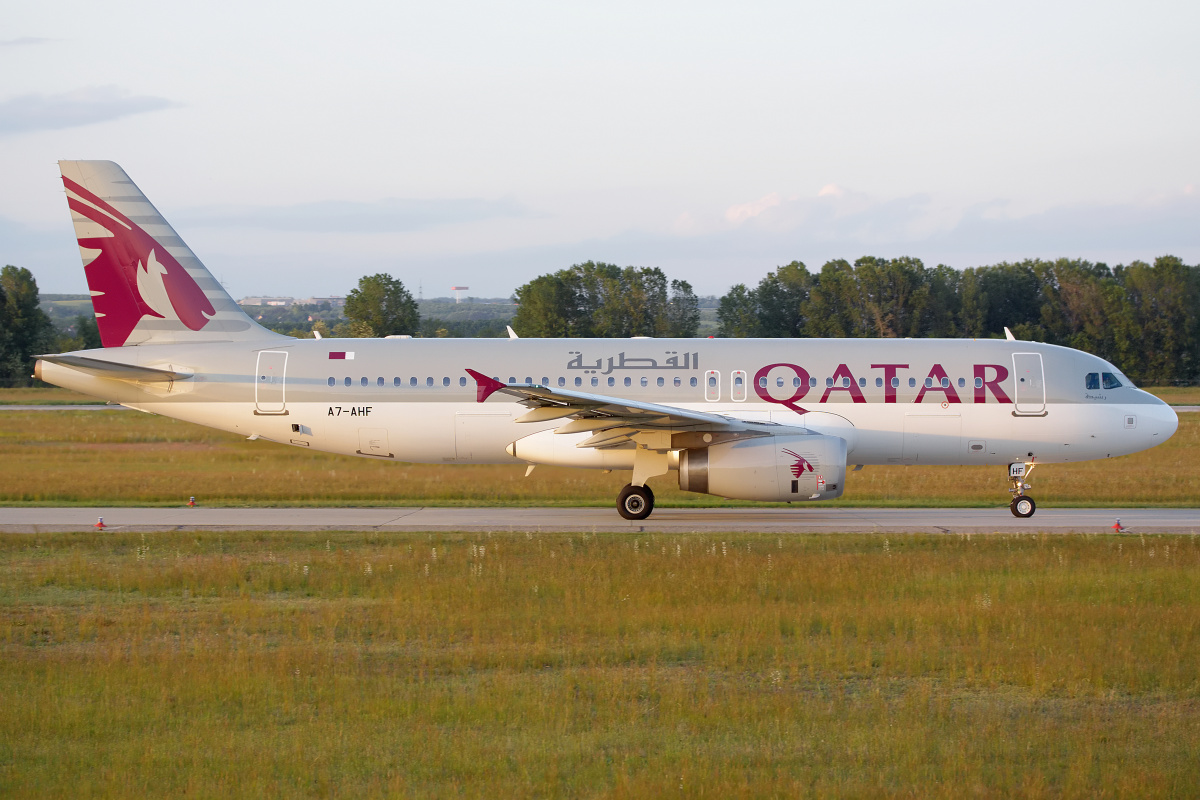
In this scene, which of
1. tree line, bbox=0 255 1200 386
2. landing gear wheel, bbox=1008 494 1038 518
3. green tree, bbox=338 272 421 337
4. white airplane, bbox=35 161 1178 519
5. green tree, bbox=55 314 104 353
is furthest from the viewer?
green tree, bbox=55 314 104 353

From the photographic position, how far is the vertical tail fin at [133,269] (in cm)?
2356

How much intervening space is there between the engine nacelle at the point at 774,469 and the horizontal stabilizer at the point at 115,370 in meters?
11.0

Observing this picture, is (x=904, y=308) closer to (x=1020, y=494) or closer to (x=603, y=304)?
(x=603, y=304)

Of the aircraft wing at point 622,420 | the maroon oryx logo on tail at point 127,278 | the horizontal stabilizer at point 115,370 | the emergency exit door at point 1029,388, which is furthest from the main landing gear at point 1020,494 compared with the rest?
the maroon oryx logo on tail at point 127,278

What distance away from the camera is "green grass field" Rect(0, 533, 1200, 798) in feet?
27.2

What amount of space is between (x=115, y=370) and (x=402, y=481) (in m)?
7.80

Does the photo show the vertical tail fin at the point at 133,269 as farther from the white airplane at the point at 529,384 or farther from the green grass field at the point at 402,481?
the green grass field at the point at 402,481

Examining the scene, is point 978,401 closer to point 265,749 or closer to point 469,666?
point 469,666

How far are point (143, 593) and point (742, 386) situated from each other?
1250cm

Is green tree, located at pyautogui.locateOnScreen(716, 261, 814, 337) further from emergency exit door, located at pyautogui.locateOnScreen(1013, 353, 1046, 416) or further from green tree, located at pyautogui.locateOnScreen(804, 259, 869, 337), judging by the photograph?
emergency exit door, located at pyautogui.locateOnScreen(1013, 353, 1046, 416)

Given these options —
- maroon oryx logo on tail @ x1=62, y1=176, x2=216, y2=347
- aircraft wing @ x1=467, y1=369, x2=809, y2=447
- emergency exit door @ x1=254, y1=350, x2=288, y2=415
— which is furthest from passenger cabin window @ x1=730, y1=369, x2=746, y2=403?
maroon oryx logo on tail @ x1=62, y1=176, x2=216, y2=347

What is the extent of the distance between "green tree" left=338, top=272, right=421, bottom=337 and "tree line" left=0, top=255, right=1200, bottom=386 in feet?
4.28

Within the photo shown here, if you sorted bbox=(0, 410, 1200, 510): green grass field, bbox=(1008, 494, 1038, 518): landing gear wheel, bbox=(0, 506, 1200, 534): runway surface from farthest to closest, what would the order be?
bbox=(0, 410, 1200, 510): green grass field < bbox=(1008, 494, 1038, 518): landing gear wheel < bbox=(0, 506, 1200, 534): runway surface

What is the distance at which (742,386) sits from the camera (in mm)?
23094
